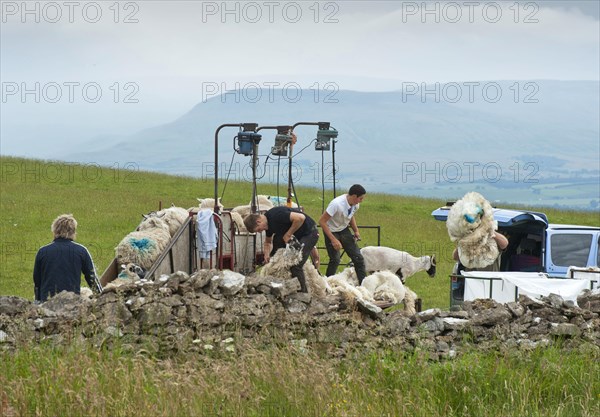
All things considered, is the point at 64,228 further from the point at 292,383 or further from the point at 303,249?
the point at 292,383

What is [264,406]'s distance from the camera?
8633 mm

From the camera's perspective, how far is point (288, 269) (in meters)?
13.8

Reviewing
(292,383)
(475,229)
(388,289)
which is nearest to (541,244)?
(475,229)

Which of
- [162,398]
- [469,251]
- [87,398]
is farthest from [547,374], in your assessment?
[469,251]

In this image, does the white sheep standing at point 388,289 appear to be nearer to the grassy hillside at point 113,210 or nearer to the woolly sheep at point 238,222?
the woolly sheep at point 238,222

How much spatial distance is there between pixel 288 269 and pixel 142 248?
2232 millimetres

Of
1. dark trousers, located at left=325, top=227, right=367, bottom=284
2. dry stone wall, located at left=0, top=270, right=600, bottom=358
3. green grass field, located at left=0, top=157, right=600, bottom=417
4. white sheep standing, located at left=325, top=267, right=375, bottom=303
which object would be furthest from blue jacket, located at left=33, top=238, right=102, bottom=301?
dark trousers, located at left=325, top=227, right=367, bottom=284

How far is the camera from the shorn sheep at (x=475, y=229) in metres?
15.6

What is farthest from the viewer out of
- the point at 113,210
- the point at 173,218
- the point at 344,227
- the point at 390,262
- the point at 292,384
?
the point at 113,210

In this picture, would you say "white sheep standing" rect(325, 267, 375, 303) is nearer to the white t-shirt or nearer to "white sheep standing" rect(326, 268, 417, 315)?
"white sheep standing" rect(326, 268, 417, 315)

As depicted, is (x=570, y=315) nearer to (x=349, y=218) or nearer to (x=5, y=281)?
(x=349, y=218)

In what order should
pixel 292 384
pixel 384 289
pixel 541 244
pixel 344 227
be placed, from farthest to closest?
pixel 541 244 < pixel 344 227 < pixel 384 289 < pixel 292 384

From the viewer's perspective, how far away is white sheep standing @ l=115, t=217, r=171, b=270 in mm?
14500

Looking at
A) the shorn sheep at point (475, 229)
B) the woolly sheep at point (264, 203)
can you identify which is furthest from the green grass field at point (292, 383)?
the woolly sheep at point (264, 203)
